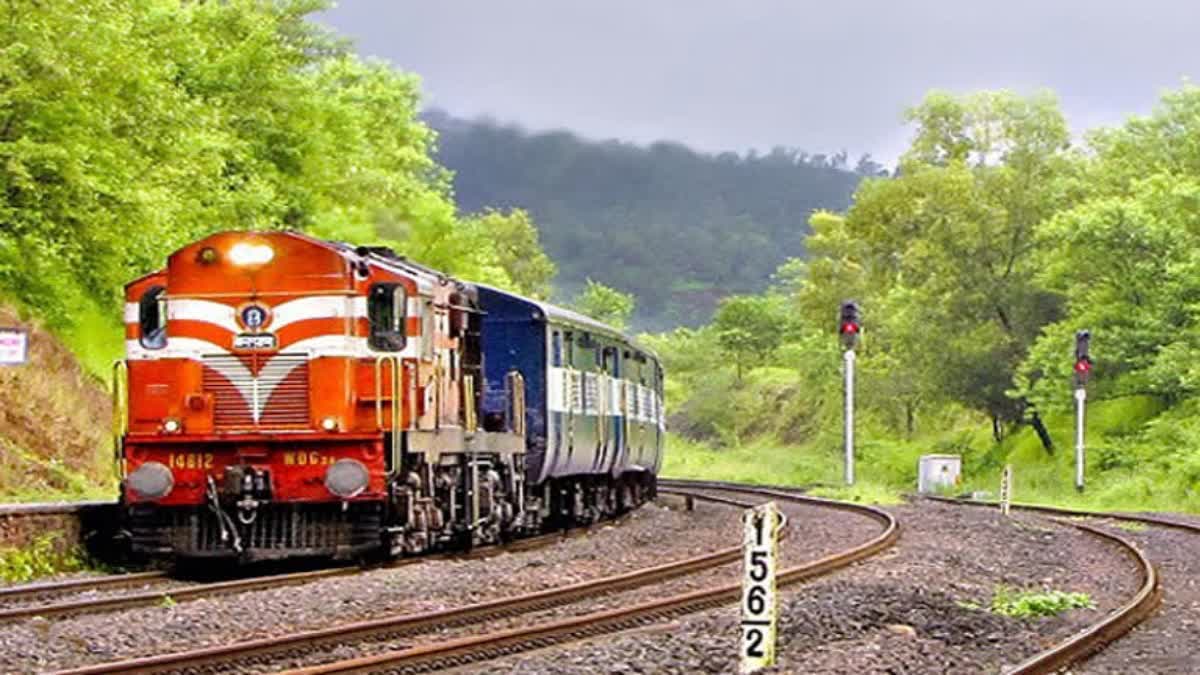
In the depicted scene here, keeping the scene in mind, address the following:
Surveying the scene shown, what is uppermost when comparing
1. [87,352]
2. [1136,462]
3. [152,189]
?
[152,189]

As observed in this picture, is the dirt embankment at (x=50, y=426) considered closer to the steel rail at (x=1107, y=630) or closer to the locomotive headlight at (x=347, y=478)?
the locomotive headlight at (x=347, y=478)

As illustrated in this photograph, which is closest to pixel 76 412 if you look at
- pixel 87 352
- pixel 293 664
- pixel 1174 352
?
pixel 87 352

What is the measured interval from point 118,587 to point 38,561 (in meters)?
1.86

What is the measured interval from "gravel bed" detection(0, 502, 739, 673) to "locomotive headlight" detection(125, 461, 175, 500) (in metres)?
1.99

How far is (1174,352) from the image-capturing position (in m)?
36.9

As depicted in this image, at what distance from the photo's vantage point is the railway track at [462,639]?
30.0ft

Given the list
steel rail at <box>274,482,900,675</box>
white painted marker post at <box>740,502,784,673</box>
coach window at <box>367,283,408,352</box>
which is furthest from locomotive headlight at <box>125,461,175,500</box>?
white painted marker post at <box>740,502,784,673</box>

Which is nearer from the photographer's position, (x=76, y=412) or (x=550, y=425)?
(x=550, y=425)

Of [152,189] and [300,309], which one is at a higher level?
[152,189]

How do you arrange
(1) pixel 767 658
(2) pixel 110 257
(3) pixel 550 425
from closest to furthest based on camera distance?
(1) pixel 767 658 → (3) pixel 550 425 → (2) pixel 110 257

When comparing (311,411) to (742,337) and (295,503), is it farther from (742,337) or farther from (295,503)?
(742,337)

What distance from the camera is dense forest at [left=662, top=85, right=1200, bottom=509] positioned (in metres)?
38.9

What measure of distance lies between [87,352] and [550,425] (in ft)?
38.7

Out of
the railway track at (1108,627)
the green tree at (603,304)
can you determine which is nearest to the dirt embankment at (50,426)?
the railway track at (1108,627)
